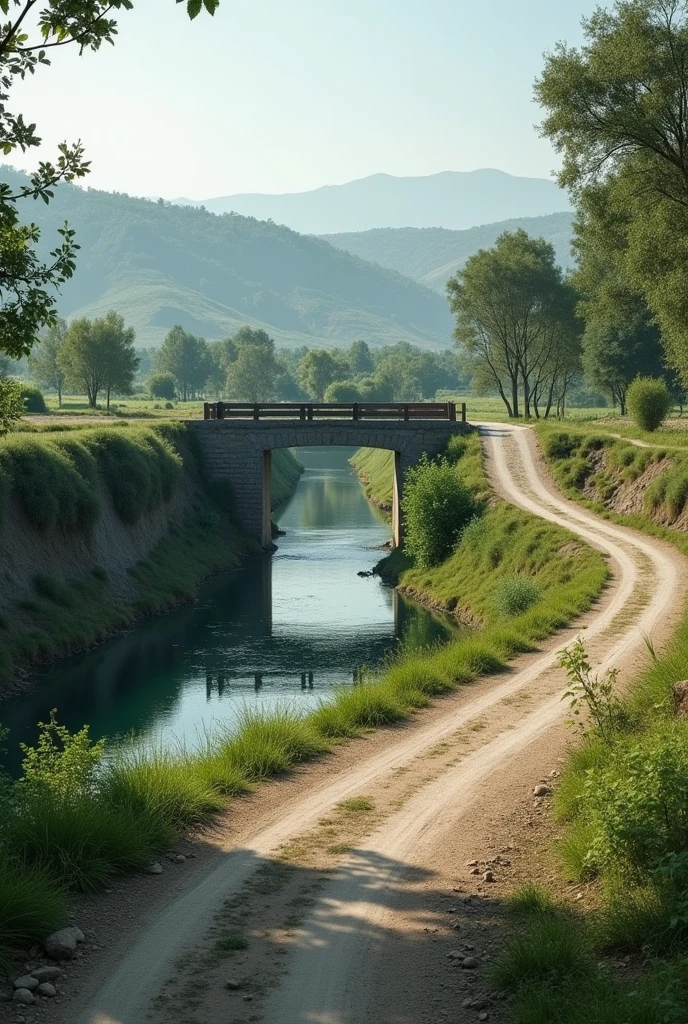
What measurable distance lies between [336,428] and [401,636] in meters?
20.5

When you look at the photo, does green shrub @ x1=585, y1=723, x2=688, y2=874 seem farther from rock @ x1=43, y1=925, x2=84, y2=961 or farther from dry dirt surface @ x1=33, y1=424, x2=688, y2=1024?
rock @ x1=43, y1=925, x2=84, y2=961

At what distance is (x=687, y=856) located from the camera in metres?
9.54

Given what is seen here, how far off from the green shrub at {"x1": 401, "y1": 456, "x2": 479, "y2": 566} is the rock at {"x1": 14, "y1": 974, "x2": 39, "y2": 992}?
36883 mm

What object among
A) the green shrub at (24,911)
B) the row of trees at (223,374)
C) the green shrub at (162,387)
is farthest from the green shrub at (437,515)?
the green shrub at (162,387)

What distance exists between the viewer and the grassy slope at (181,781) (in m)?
11.4

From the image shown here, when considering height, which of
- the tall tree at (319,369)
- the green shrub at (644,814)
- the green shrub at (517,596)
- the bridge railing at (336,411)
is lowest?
the green shrub at (517,596)

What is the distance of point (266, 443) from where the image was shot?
56188 millimetres

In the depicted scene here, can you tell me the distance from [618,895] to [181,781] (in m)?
6.13

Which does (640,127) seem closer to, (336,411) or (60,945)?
(336,411)

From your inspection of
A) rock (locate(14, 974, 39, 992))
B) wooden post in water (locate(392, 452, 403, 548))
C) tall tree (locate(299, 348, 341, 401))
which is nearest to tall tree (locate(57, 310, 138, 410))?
wooden post in water (locate(392, 452, 403, 548))

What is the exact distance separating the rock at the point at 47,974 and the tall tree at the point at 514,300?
67876mm

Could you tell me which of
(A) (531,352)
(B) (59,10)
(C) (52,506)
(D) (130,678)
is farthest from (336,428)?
(B) (59,10)

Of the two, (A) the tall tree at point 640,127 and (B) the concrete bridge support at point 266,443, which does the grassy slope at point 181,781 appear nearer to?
(A) the tall tree at point 640,127

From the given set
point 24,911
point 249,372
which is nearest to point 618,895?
point 24,911
